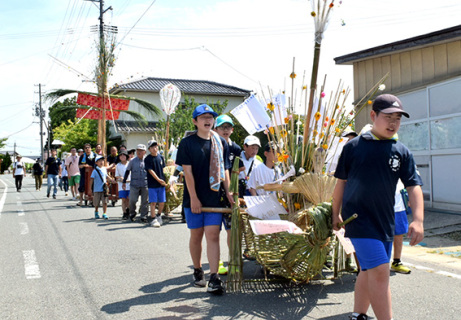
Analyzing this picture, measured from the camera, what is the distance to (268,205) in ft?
15.8

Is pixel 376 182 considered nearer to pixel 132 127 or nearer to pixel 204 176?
pixel 204 176

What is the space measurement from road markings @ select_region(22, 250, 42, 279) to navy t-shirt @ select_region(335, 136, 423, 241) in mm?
4038

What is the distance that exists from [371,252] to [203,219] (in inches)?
85.7

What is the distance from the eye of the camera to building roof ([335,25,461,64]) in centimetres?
948

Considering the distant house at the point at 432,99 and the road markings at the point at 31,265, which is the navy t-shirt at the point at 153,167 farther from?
the distant house at the point at 432,99

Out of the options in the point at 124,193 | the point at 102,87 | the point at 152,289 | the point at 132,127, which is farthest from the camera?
the point at 132,127

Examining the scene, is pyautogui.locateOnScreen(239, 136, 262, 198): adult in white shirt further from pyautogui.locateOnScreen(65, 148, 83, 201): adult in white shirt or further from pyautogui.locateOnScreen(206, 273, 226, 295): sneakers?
pyautogui.locateOnScreen(65, 148, 83, 201): adult in white shirt

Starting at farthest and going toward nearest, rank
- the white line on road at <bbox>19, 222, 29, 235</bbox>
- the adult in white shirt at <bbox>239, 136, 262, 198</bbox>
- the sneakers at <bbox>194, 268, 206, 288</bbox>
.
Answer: the white line on road at <bbox>19, 222, 29, 235</bbox>
the adult in white shirt at <bbox>239, 136, 262, 198</bbox>
the sneakers at <bbox>194, 268, 206, 288</bbox>

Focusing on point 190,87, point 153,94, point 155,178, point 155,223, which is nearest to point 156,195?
point 155,178

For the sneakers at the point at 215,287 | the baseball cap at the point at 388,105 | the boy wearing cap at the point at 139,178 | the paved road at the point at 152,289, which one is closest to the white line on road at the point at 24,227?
the paved road at the point at 152,289

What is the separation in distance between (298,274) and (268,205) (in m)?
0.71

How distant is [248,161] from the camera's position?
661 cm

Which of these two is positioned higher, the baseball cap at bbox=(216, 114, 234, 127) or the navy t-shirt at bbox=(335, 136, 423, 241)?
the baseball cap at bbox=(216, 114, 234, 127)

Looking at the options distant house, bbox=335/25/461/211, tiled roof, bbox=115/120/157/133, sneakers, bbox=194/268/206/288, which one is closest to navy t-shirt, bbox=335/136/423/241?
sneakers, bbox=194/268/206/288
